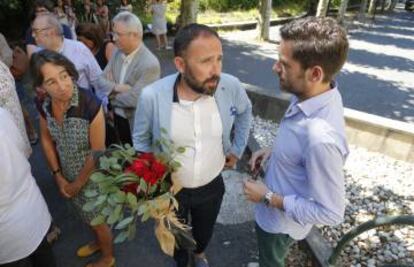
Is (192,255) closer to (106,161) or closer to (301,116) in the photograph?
(106,161)

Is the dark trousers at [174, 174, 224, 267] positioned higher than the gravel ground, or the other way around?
the dark trousers at [174, 174, 224, 267]

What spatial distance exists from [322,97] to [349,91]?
7.37 metres

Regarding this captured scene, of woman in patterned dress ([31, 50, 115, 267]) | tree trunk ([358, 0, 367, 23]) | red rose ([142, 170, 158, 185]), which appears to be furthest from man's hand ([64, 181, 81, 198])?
tree trunk ([358, 0, 367, 23])

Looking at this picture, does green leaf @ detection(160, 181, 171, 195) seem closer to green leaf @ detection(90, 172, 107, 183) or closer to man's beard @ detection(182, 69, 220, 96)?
green leaf @ detection(90, 172, 107, 183)

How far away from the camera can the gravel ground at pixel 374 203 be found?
3262 mm

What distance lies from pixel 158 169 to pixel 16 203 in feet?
2.72

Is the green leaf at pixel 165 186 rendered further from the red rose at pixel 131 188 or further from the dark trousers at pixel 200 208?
the dark trousers at pixel 200 208

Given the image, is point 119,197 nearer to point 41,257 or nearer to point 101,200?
point 101,200

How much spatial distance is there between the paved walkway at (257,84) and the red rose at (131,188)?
1696mm

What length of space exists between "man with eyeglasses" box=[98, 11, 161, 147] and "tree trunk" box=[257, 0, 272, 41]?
10477 mm

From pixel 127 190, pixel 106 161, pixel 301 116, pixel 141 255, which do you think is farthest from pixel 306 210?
pixel 141 255

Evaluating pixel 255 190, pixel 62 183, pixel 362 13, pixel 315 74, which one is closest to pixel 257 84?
pixel 62 183

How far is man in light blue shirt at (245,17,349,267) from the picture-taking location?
169cm

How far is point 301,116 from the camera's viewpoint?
1860mm
